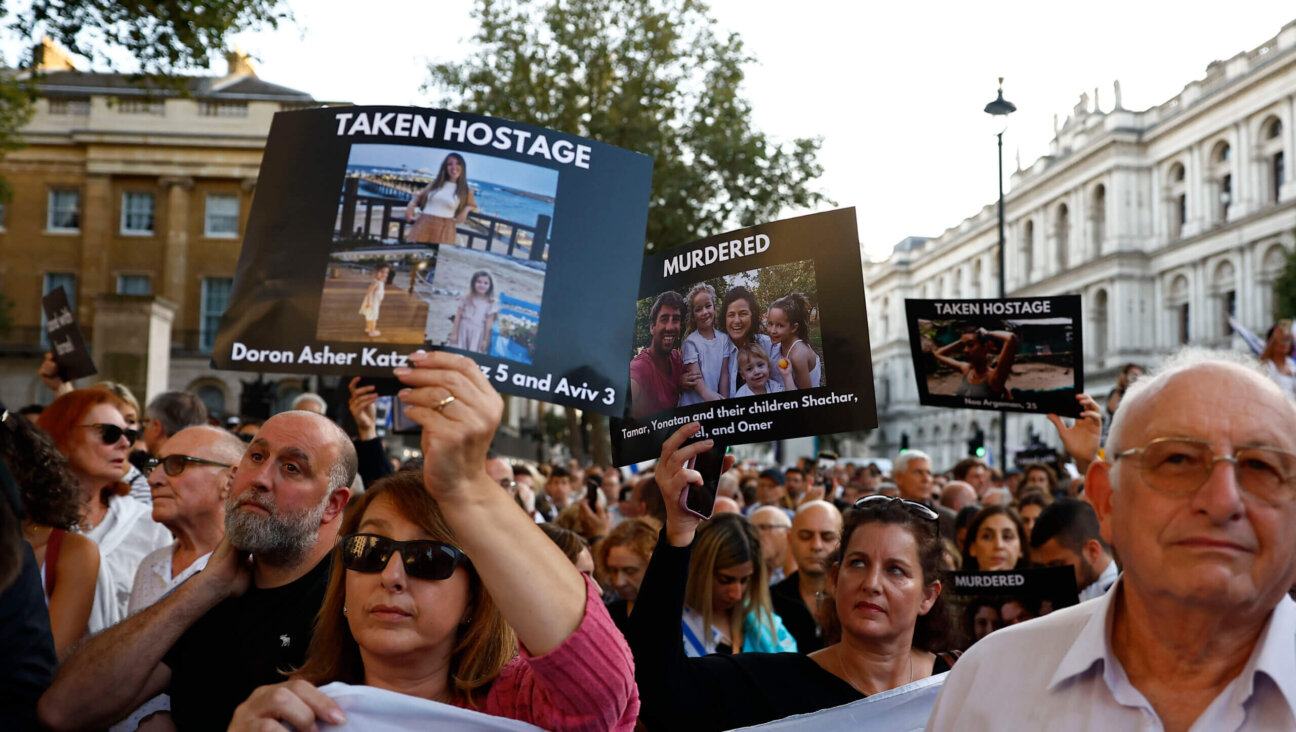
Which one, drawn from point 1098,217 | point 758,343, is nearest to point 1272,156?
point 1098,217

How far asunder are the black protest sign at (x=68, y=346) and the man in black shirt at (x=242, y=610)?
494 cm

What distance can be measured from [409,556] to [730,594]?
2.83 m

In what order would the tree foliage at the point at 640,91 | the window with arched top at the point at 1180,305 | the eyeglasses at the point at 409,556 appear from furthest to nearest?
the window with arched top at the point at 1180,305 < the tree foliage at the point at 640,91 < the eyeglasses at the point at 409,556

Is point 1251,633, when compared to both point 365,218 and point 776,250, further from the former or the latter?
point 365,218

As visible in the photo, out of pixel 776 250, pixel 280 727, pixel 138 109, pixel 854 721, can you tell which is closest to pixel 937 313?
pixel 776 250

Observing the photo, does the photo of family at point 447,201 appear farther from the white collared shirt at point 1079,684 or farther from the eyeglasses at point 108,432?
the eyeglasses at point 108,432

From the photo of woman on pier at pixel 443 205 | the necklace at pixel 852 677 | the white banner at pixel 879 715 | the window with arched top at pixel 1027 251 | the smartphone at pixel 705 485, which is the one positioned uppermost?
the window with arched top at pixel 1027 251

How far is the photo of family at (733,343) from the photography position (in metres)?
3.44

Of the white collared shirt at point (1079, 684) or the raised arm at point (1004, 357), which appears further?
the raised arm at point (1004, 357)

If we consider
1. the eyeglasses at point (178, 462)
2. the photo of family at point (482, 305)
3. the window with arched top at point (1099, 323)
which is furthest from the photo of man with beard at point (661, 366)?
the window with arched top at point (1099, 323)

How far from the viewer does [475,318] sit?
296cm

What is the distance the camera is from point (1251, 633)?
6.58 ft

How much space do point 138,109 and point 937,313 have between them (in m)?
43.9

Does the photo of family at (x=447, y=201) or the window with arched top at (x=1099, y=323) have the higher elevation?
the window with arched top at (x=1099, y=323)
